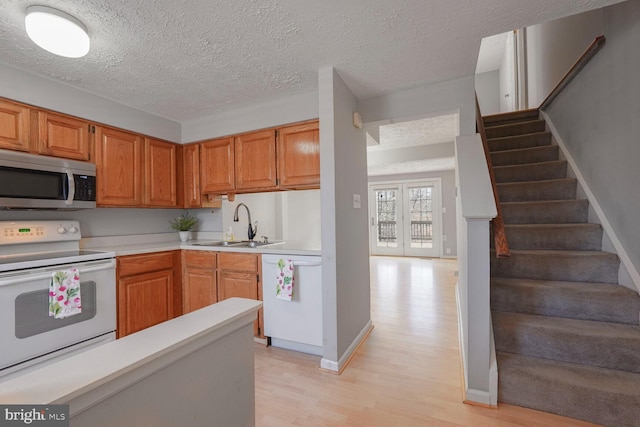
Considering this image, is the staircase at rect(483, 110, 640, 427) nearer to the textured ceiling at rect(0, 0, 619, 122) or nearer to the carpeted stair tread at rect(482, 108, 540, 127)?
the carpeted stair tread at rect(482, 108, 540, 127)

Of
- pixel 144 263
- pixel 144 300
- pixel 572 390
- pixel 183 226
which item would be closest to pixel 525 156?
pixel 572 390

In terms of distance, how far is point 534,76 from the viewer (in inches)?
149

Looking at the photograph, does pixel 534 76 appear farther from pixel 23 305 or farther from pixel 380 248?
pixel 23 305

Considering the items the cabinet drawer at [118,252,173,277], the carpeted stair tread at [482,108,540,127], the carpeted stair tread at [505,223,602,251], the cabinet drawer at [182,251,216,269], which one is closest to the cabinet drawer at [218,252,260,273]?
the cabinet drawer at [182,251,216,269]

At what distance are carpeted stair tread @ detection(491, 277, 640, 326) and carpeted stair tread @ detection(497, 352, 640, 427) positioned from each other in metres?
0.36

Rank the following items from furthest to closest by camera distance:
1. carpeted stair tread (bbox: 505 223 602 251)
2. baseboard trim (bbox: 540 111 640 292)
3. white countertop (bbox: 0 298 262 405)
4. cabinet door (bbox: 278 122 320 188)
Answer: cabinet door (bbox: 278 122 320 188), carpeted stair tread (bbox: 505 223 602 251), baseboard trim (bbox: 540 111 640 292), white countertop (bbox: 0 298 262 405)

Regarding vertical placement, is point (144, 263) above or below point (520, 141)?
below

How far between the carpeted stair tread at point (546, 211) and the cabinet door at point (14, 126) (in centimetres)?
411

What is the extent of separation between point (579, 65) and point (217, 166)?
354 cm

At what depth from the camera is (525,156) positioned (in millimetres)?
3037

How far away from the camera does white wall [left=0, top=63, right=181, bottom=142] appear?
204 cm

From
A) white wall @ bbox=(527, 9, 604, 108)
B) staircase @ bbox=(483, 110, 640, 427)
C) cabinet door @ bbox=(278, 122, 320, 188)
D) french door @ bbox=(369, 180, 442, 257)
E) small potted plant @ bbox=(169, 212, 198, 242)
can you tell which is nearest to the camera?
staircase @ bbox=(483, 110, 640, 427)

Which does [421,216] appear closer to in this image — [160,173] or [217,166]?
[217,166]

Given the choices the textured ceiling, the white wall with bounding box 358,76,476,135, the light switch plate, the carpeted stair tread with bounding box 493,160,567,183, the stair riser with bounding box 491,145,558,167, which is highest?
the textured ceiling
